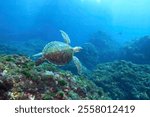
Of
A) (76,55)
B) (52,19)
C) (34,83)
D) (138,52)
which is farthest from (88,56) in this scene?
(52,19)

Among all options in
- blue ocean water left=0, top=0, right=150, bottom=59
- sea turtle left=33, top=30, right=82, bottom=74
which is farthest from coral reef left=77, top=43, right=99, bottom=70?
blue ocean water left=0, top=0, right=150, bottom=59

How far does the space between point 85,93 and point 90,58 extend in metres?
19.4

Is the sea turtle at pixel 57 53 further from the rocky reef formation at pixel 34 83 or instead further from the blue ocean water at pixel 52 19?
the blue ocean water at pixel 52 19

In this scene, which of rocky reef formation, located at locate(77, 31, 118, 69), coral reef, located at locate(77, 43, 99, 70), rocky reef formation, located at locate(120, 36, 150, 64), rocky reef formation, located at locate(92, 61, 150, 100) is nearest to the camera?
rocky reef formation, located at locate(92, 61, 150, 100)

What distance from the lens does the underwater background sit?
20.6 ft

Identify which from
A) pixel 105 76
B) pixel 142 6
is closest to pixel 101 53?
pixel 105 76

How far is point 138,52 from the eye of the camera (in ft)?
82.8

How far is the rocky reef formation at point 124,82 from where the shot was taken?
40.7 feet

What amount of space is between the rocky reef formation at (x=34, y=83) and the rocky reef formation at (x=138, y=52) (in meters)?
17.5

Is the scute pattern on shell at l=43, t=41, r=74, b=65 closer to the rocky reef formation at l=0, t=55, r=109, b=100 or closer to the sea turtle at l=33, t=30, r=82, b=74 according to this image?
the sea turtle at l=33, t=30, r=82, b=74

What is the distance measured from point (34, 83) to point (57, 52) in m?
1.67

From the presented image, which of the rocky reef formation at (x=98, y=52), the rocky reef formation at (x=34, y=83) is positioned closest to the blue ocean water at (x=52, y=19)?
the rocky reef formation at (x=98, y=52)

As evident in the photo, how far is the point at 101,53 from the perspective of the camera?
3130 centimetres

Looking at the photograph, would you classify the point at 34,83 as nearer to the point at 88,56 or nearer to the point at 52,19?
the point at 88,56
